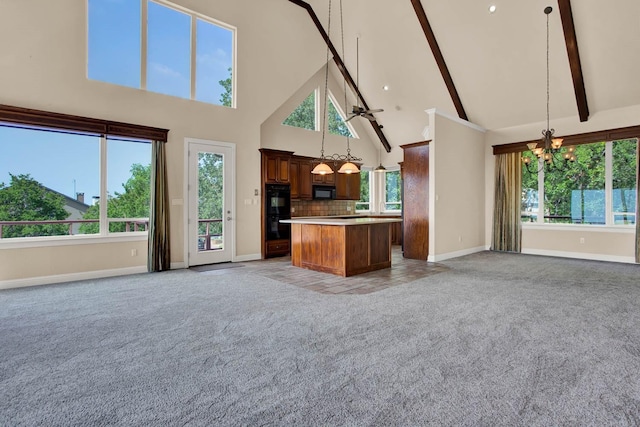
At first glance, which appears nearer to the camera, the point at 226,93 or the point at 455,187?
the point at 226,93

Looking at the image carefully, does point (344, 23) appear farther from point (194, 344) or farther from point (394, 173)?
point (194, 344)

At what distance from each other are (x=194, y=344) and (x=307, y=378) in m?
1.13

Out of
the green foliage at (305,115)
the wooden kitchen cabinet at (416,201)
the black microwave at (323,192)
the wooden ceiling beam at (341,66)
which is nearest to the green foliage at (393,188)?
the wooden ceiling beam at (341,66)

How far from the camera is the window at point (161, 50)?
18.1ft

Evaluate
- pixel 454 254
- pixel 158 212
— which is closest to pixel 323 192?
pixel 454 254

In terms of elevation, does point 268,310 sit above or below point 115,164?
below

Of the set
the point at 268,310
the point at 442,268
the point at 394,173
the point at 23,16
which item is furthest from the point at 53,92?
the point at 394,173

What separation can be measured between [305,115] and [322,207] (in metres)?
2.56

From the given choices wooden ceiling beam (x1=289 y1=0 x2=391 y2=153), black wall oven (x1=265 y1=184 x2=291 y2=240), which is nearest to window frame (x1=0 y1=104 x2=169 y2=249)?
black wall oven (x1=265 y1=184 x2=291 y2=240)

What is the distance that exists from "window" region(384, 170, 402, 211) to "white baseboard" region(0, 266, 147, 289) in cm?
736

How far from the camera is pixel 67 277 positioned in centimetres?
527

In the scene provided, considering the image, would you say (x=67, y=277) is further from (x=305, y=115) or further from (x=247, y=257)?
(x=305, y=115)

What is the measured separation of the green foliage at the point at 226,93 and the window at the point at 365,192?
Result: 5107 mm

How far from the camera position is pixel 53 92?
502 cm
